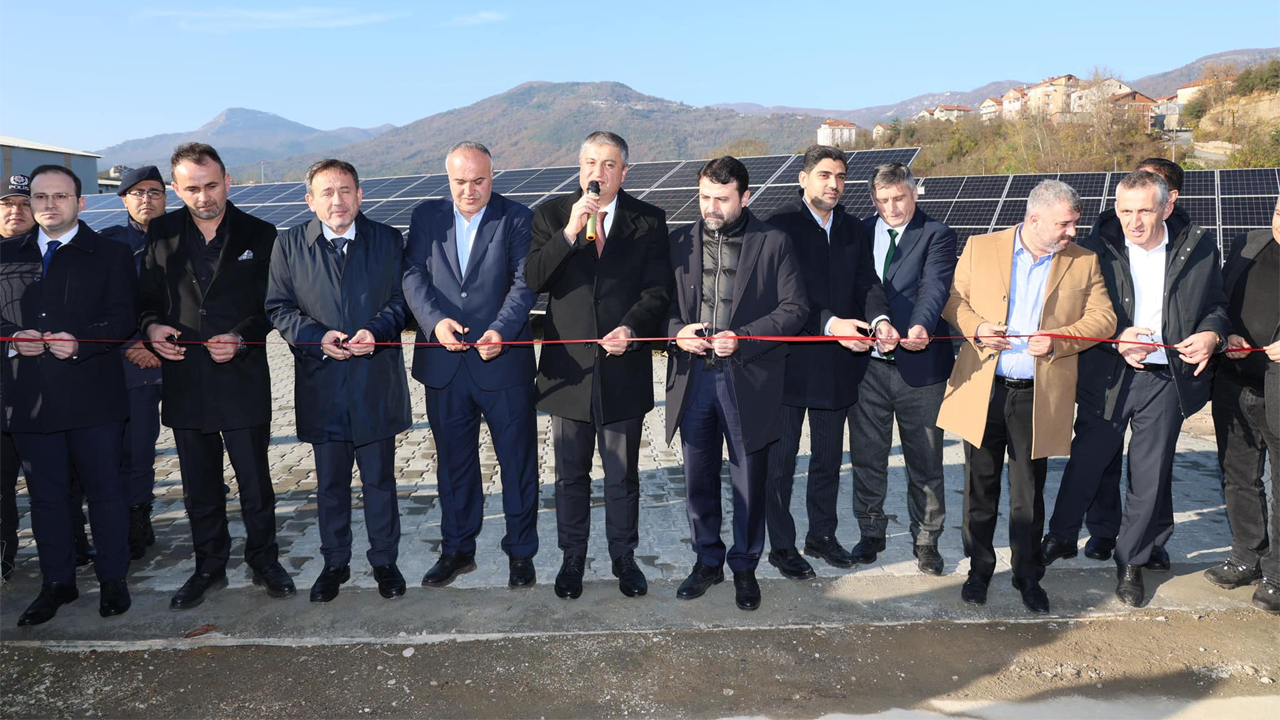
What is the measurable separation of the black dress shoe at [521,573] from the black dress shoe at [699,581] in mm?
738

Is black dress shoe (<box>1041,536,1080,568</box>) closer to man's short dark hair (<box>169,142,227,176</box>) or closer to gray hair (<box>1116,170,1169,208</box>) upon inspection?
gray hair (<box>1116,170,1169,208</box>)

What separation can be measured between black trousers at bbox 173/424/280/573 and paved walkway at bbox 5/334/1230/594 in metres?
0.20

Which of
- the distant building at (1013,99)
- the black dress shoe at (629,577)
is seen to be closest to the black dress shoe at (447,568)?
the black dress shoe at (629,577)

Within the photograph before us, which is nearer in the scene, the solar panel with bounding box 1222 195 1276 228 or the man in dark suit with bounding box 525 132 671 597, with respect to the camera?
the man in dark suit with bounding box 525 132 671 597

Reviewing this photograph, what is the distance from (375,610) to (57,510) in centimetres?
160

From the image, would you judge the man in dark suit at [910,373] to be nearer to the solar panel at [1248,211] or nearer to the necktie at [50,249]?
the necktie at [50,249]

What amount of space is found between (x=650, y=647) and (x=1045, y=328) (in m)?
2.30

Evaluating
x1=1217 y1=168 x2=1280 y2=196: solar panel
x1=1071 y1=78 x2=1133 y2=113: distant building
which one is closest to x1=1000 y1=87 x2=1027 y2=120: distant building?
x1=1071 y1=78 x2=1133 y2=113: distant building

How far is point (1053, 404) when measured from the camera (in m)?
3.89

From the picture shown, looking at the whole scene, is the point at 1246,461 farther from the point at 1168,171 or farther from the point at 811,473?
the point at 811,473

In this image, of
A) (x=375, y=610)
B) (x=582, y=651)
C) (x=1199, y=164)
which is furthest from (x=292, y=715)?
(x=1199, y=164)

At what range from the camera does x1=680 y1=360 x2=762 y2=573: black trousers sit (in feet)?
13.2

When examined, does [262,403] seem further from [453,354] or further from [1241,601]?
[1241,601]

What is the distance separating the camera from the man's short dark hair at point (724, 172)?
3.86 m
